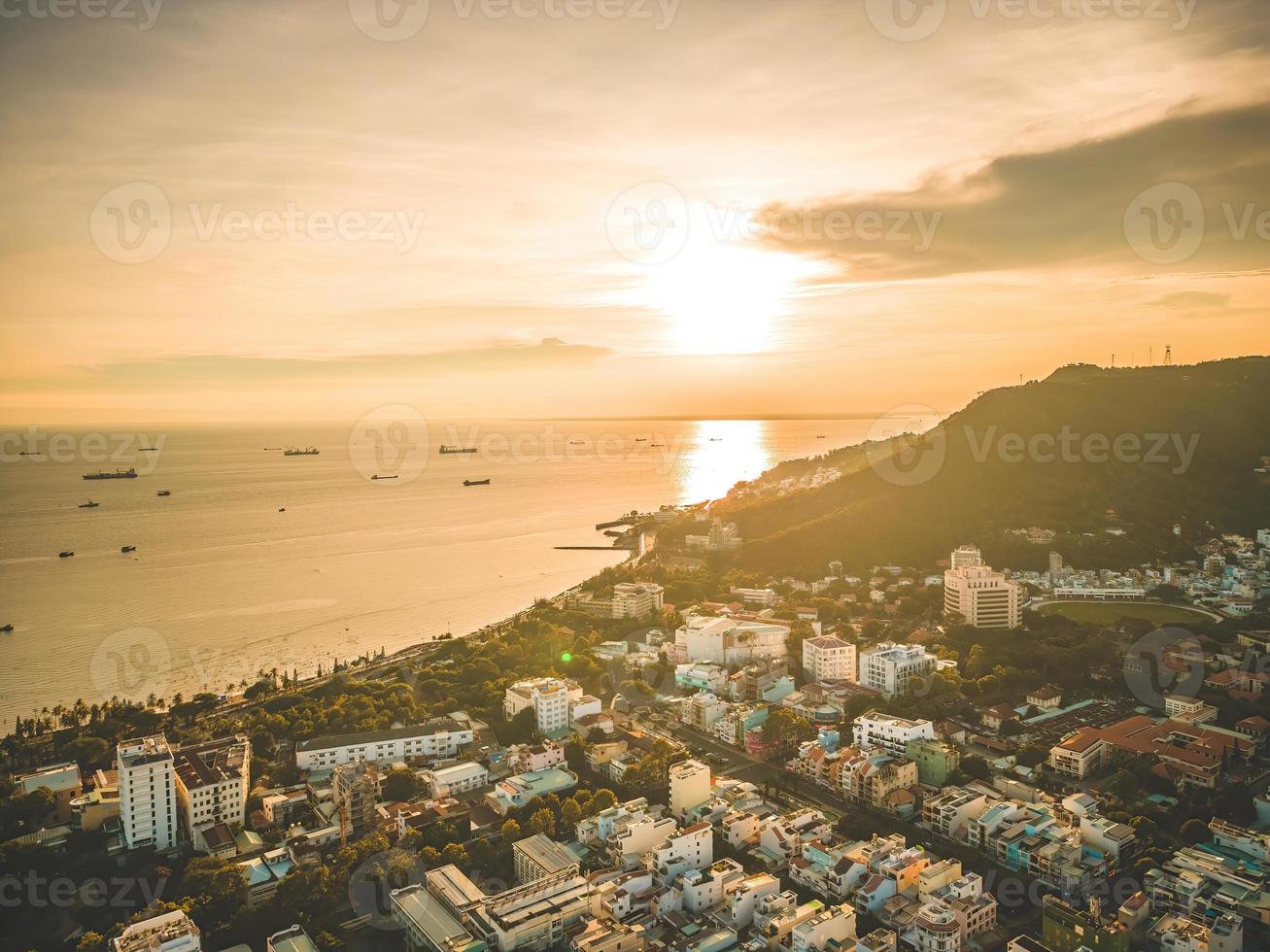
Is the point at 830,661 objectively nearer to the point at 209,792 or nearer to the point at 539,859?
the point at 539,859

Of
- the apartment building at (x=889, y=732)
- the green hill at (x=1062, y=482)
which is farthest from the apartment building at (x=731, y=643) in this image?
the green hill at (x=1062, y=482)

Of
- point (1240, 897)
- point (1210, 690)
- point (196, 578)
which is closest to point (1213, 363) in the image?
point (1210, 690)

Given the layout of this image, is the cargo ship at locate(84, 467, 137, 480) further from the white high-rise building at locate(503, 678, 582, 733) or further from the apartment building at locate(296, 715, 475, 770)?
the white high-rise building at locate(503, 678, 582, 733)

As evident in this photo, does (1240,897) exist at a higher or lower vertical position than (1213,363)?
lower

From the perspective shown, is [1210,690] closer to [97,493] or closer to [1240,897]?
[1240,897]

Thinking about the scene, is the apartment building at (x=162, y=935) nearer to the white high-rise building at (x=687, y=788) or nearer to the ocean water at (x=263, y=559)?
the white high-rise building at (x=687, y=788)

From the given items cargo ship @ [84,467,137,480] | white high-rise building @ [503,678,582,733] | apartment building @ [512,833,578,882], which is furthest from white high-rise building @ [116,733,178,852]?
cargo ship @ [84,467,137,480]

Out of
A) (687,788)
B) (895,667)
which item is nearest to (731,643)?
(895,667)
